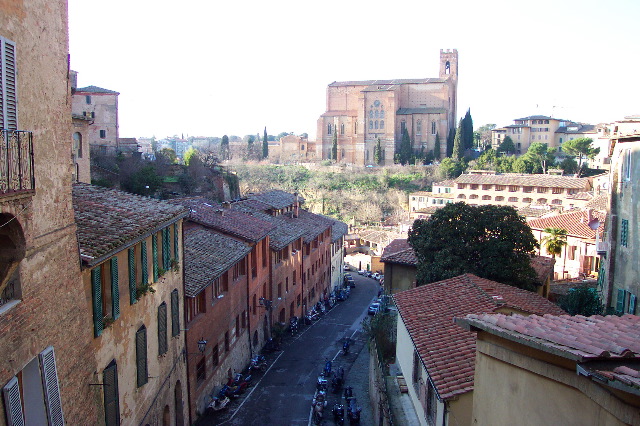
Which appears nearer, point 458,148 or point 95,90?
point 95,90

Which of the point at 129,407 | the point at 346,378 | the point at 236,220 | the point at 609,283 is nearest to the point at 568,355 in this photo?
the point at 129,407

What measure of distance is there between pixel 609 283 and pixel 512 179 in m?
42.0

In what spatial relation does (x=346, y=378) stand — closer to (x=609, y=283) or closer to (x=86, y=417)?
(x=609, y=283)

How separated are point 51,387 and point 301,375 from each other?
16.2 meters

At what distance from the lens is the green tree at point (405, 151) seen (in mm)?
83000

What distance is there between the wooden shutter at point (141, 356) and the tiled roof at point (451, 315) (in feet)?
19.6

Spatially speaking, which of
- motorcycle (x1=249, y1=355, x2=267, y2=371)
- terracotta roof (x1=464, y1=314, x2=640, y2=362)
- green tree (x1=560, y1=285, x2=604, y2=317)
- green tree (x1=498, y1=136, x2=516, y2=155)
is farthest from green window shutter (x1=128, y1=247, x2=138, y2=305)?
green tree (x1=498, y1=136, x2=516, y2=155)

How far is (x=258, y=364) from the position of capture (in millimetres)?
23297

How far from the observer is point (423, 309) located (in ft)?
48.9

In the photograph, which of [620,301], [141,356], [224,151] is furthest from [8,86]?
[224,151]

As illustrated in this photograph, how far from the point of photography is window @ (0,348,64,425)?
7071 millimetres

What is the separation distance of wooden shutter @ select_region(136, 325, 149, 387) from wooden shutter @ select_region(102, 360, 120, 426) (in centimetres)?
139

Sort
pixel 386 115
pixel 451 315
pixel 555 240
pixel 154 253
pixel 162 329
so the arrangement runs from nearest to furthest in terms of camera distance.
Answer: pixel 154 253, pixel 162 329, pixel 451 315, pixel 555 240, pixel 386 115

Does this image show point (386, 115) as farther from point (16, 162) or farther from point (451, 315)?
point (16, 162)
